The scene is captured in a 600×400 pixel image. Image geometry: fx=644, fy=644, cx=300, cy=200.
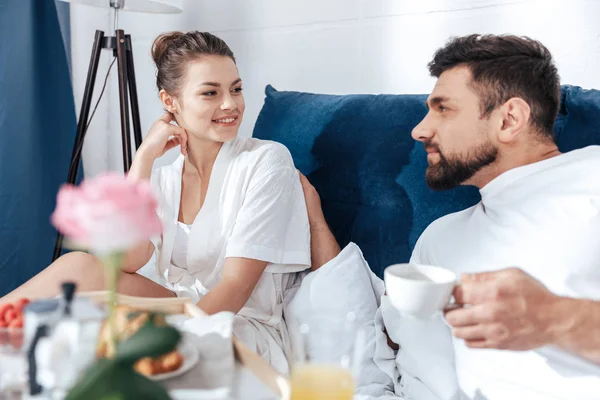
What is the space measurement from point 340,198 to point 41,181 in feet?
5.39

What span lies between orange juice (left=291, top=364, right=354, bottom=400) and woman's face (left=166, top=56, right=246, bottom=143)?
128cm

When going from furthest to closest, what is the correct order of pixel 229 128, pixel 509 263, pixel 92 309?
pixel 229 128, pixel 509 263, pixel 92 309

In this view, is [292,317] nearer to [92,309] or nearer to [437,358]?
[437,358]

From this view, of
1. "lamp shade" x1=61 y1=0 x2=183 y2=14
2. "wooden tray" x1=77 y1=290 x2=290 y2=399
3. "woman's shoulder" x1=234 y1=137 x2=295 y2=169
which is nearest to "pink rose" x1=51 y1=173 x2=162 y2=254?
"wooden tray" x1=77 y1=290 x2=290 y2=399

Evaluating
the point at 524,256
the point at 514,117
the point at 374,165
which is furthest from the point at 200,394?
the point at 374,165

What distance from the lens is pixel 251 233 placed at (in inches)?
69.6

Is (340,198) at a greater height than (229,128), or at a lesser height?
lesser

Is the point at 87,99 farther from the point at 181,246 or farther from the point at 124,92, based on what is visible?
the point at 181,246

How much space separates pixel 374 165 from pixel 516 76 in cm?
47

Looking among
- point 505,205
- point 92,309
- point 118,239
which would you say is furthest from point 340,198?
point 118,239

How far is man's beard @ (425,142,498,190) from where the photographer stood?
57.7 inches

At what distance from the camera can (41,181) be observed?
2900 mm

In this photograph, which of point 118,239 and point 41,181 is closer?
point 118,239

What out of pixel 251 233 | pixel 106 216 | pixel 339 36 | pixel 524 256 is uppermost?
pixel 339 36
